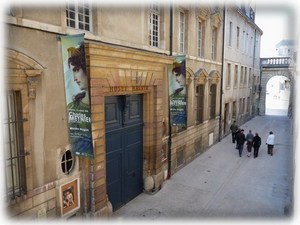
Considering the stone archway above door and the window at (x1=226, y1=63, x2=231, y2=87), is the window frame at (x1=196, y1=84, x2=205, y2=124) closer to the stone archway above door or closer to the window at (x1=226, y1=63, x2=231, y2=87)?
the window at (x1=226, y1=63, x2=231, y2=87)

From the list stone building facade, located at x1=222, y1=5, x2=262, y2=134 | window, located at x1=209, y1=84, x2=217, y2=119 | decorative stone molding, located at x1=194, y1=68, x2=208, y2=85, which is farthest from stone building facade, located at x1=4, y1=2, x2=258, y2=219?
stone building facade, located at x1=222, y1=5, x2=262, y2=134

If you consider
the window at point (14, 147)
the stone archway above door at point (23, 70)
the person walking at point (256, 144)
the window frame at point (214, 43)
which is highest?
the window frame at point (214, 43)

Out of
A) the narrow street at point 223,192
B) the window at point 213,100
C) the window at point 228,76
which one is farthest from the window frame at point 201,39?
the window at point 228,76

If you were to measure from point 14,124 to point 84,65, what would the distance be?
182 cm

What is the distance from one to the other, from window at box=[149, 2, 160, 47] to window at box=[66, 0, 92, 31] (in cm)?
315

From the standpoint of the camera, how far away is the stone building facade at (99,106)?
5.26 metres

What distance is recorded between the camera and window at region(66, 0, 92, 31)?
641 centimetres

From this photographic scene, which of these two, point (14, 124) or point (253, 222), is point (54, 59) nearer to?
point (14, 124)

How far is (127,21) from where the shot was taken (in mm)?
8016

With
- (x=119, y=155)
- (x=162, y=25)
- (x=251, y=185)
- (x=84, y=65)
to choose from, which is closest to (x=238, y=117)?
(x=251, y=185)

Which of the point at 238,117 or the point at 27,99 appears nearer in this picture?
the point at 27,99

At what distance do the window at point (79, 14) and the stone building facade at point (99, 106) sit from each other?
0.02 m

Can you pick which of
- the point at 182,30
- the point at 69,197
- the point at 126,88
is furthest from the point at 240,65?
the point at 69,197

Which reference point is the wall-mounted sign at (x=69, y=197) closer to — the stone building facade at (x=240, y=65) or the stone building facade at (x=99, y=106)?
the stone building facade at (x=99, y=106)
